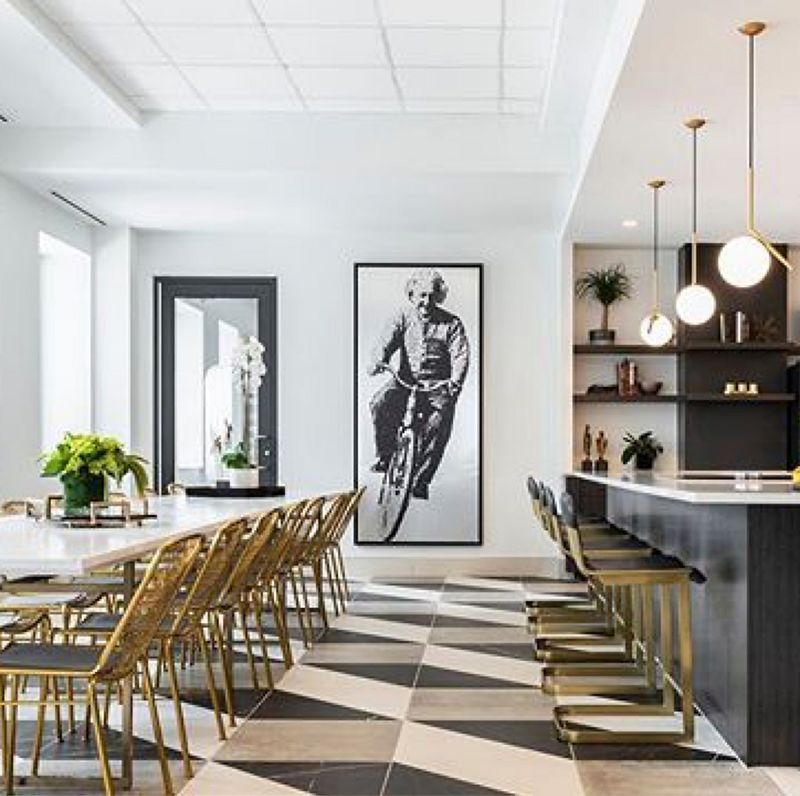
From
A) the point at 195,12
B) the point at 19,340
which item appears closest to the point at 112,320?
the point at 19,340

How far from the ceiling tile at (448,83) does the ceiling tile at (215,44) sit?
0.79 meters

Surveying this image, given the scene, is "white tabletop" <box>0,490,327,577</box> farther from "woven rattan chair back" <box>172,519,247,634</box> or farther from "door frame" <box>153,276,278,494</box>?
"door frame" <box>153,276,278,494</box>

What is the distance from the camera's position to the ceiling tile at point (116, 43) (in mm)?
6172

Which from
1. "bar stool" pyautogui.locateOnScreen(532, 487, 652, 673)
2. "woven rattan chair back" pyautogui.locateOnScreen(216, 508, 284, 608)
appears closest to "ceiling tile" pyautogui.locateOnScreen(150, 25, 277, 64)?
"woven rattan chair back" pyautogui.locateOnScreen(216, 508, 284, 608)

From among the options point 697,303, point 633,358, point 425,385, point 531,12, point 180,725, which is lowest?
point 180,725

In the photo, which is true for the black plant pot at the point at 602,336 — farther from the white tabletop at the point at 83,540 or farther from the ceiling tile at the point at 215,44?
the white tabletop at the point at 83,540

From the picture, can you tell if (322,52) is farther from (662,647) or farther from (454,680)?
(662,647)

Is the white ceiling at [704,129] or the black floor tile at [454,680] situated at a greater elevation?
the white ceiling at [704,129]

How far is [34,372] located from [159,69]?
8.13 feet

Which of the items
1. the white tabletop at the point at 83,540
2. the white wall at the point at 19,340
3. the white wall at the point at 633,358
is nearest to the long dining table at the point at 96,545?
the white tabletop at the point at 83,540

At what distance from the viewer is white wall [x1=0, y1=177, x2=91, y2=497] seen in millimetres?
7750

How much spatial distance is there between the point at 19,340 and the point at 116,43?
240cm

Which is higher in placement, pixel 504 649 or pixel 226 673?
pixel 226 673

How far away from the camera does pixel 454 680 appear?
5680 millimetres
